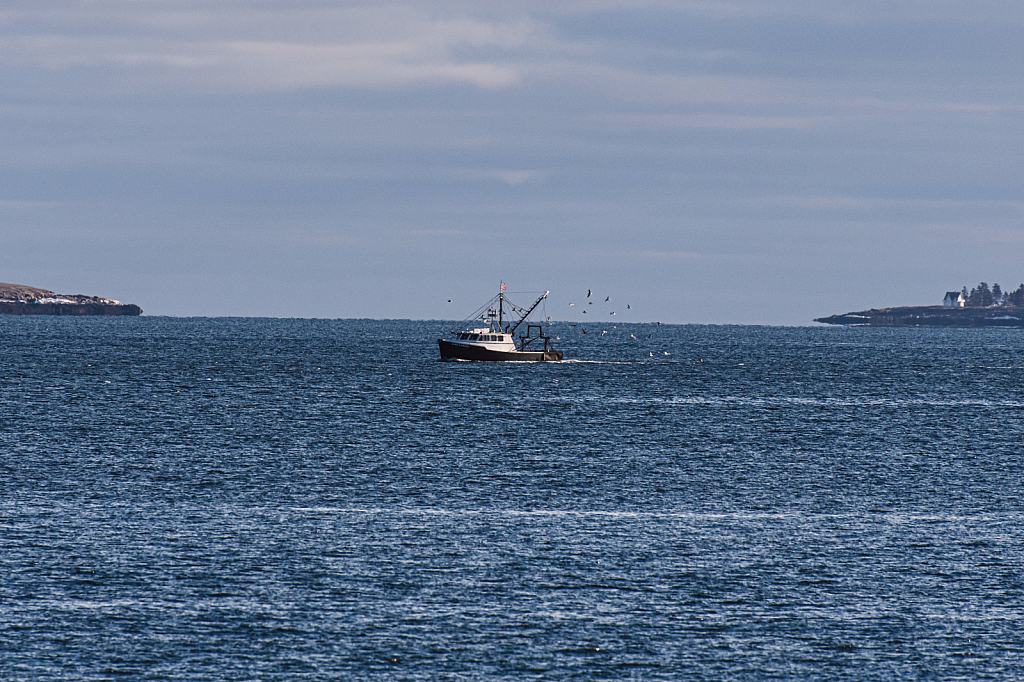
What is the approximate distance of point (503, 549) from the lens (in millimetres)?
46531

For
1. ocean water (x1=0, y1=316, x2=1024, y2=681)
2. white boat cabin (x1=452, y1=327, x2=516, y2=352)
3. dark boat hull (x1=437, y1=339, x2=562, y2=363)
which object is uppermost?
white boat cabin (x1=452, y1=327, x2=516, y2=352)

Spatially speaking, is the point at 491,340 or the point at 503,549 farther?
the point at 491,340

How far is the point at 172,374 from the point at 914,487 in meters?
117

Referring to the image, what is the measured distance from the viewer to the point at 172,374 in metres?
158

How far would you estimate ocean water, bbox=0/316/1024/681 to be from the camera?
33719 mm

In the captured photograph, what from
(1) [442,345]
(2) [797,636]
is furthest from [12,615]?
(1) [442,345]

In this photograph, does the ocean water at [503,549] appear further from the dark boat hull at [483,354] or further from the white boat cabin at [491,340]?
the white boat cabin at [491,340]

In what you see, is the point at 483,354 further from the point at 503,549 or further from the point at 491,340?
the point at 503,549

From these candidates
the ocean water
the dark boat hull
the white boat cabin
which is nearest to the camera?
the ocean water

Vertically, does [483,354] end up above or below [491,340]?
below

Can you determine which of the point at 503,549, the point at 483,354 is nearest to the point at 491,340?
the point at 483,354

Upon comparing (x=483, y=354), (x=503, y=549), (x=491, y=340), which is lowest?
(x=503, y=549)

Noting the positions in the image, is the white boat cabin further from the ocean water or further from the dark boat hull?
the ocean water

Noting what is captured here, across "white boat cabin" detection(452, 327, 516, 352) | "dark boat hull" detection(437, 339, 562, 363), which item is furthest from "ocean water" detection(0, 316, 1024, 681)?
"white boat cabin" detection(452, 327, 516, 352)
